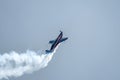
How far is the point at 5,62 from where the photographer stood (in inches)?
7638

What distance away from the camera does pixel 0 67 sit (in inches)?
7525

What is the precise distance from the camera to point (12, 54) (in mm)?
199000

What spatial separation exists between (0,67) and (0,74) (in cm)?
325

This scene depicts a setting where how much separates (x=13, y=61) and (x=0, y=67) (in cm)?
835

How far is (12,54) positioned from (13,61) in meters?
3.56

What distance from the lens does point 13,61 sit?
197375 millimetres

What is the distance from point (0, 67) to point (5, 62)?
3971 millimetres

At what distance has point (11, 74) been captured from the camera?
198m

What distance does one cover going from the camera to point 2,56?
636 ft

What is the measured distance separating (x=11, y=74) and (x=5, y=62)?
7489 millimetres

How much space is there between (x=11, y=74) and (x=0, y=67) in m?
9.05
